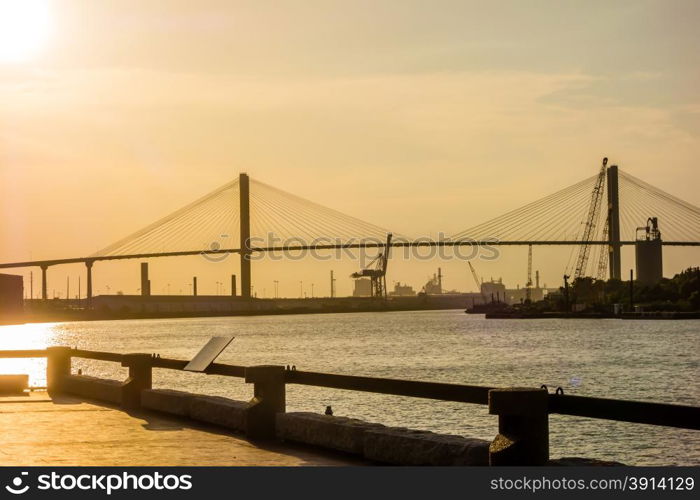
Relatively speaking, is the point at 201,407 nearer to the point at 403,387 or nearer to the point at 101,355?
the point at 403,387

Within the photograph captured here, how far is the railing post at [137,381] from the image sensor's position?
20.9 meters

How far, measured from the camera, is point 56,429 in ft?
57.3

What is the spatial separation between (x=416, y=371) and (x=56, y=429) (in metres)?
62.0

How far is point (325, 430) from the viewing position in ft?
49.2

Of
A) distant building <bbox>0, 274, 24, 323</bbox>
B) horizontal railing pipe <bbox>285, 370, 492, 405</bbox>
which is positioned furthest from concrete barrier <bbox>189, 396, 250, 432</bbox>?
distant building <bbox>0, 274, 24, 323</bbox>

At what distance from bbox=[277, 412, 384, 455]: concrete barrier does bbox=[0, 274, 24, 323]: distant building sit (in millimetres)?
6466

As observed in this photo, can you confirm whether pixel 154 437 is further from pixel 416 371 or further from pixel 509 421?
pixel 416 371

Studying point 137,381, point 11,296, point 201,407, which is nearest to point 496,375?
point 137,381

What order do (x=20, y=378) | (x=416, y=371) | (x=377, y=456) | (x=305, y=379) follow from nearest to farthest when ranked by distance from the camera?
(x=377, y=456) < (x=305, y=379) < (x=20, y=378) < (x=416, y=371)

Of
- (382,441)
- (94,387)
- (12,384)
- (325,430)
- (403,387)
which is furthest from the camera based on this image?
(12,384)

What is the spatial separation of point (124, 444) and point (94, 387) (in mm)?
7561

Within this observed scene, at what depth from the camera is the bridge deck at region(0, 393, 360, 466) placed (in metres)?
14.0
